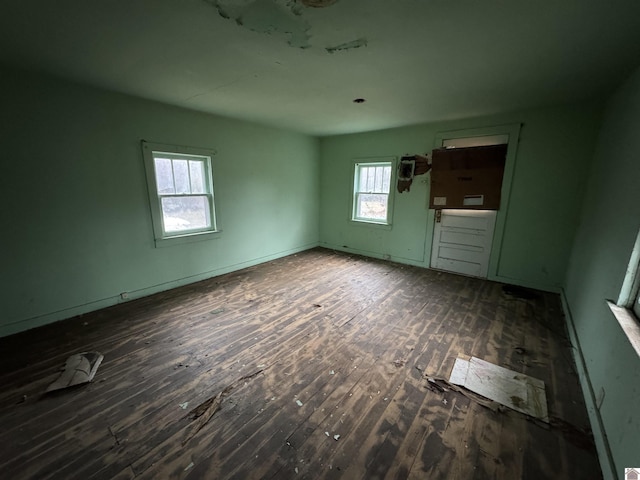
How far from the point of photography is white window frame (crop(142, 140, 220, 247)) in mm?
3309

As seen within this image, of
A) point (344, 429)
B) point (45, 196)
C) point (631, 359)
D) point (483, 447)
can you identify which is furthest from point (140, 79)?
point (631, 359)

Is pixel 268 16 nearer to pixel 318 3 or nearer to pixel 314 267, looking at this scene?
pixel 318 3

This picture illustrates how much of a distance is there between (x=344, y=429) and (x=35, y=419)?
79.1 inches

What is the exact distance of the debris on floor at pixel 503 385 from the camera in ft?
5.91

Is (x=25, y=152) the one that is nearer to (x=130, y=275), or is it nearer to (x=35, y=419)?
(x=130, y=275)

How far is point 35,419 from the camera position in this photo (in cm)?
168

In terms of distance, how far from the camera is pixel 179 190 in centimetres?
371

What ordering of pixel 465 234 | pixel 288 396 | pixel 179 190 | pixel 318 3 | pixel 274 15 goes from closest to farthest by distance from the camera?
pixel 318 3 → pixel 274 15 → pixel 288 396 → pixel 179 190 → pixel 465 234

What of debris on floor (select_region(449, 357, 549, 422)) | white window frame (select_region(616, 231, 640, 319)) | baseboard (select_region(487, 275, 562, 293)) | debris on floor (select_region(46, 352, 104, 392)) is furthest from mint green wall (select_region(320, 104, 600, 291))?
debris on floor (select_region(46, 352, 104, 392))

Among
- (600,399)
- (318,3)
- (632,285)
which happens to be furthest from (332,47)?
(600,399)

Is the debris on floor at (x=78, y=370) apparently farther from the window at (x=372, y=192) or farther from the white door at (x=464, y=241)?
the white door at (x=464, y=241)

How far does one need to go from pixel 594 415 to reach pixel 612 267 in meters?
1.05

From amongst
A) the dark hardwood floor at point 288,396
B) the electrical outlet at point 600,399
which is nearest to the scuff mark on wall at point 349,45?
the dark hardwood floor at point 288,396

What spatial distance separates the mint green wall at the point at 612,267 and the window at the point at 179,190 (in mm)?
4410
